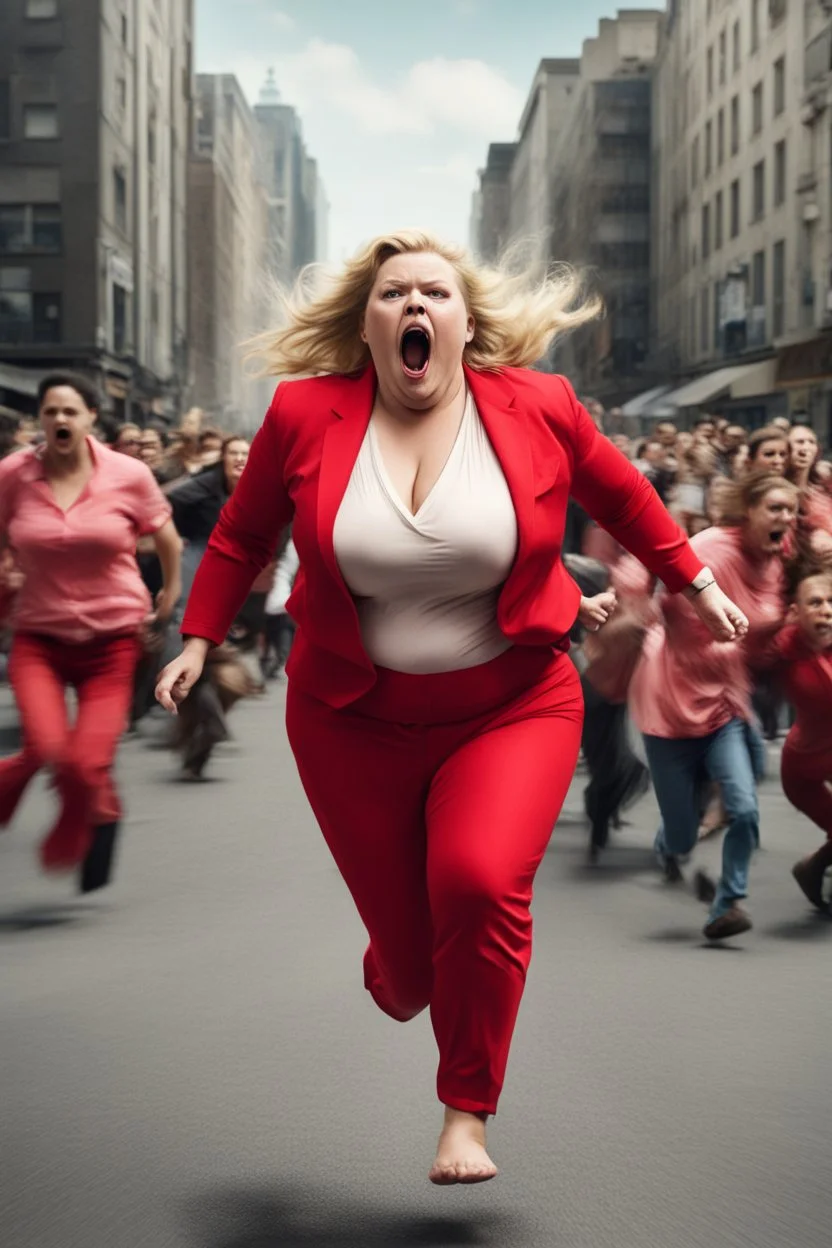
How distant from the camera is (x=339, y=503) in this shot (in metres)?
3.57

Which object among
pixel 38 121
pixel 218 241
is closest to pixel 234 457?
pixel 38 121

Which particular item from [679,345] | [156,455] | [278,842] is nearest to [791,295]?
[679,345]

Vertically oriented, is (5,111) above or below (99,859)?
above

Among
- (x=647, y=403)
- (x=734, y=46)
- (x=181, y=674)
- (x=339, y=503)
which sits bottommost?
(x=181, y=674)

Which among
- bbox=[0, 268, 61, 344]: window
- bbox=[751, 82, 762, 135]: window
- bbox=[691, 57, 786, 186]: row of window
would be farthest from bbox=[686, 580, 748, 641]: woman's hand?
bbox=[0, 268, 61, 344]: window

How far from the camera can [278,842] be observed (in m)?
8.12

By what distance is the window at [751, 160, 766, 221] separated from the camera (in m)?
47.0

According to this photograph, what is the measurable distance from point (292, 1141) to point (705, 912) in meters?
2.99

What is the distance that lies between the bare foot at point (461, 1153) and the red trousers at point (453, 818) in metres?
0.03

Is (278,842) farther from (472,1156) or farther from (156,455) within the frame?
(156,455)

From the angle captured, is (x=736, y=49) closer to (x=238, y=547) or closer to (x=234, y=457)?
(x=234, y=457)

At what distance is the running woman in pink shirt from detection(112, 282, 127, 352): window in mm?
46405

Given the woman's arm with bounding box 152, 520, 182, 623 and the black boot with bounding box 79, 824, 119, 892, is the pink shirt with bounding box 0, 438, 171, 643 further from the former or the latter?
the black boot with bounding box 79, 824, 119, 892

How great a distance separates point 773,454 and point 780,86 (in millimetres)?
37524
